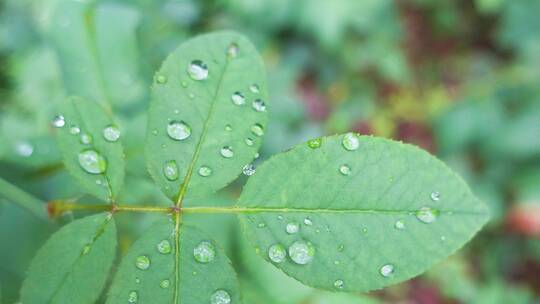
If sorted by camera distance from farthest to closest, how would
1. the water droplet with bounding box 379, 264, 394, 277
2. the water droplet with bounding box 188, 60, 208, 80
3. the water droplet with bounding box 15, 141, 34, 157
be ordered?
the water droplet with bounding box 15, 141, 34, 157, the water droplet with bounding box 188, 60, 208, 80, the water droplet with bounding box 379, 264, 394, 277

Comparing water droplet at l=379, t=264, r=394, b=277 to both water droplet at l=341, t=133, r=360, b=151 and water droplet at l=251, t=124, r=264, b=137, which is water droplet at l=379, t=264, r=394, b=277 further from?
water droplet at l=251, t=124, r=264, b=137

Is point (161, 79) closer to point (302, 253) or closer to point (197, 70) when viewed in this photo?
point (197, 70)

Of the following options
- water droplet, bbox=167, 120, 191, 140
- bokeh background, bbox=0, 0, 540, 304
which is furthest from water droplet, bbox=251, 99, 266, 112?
bokeh background, bbox=0, 0, 540, 304

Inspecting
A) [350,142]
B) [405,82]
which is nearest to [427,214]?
[350,142]

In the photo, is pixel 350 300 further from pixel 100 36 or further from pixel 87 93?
pixel 100 36

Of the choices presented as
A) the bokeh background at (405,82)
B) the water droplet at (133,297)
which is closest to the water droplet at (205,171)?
the water droplet at (133,297)
